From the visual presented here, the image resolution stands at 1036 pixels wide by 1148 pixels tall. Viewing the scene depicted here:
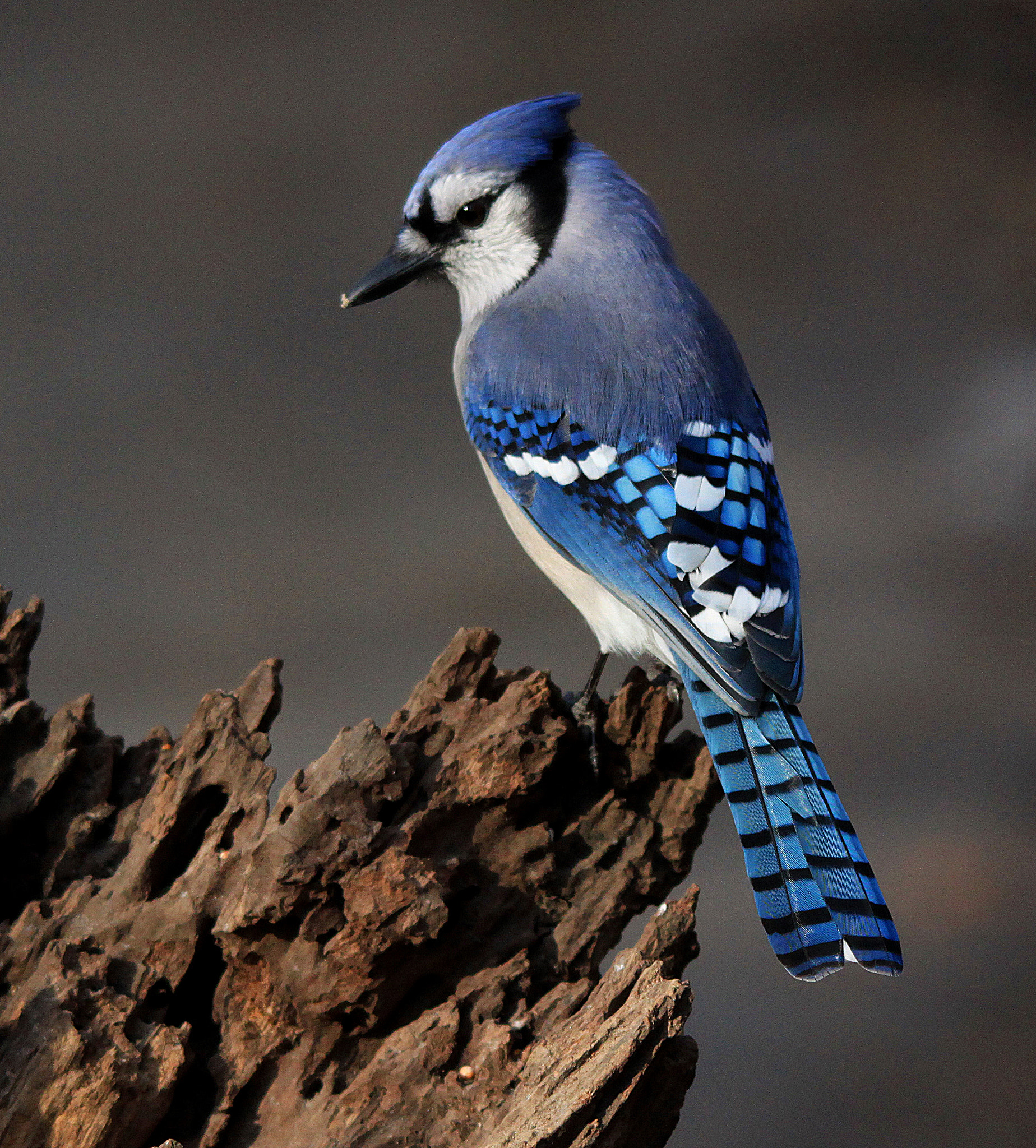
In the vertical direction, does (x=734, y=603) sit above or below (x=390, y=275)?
below

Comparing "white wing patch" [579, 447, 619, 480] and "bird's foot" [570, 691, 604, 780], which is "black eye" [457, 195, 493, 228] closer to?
"white wing patch" [579, 447, 619, 480]

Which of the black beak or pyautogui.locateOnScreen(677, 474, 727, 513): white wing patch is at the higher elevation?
the black beak

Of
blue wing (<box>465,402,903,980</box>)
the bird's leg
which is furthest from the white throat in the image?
the bird's leg

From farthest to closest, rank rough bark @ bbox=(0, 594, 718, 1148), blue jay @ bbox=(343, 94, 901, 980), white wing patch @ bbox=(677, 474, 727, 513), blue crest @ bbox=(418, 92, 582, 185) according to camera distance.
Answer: blue crest @ bbox=(418, 92, 582, 185) < white wing patch @ bbox=(677, 474, 727, 513) < blue jay @ bbox=(343, 94, 901, 980) < rough bark @ bbox=(0, 594, 718, 1148)

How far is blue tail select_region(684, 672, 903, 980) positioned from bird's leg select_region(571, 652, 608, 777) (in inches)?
4.6

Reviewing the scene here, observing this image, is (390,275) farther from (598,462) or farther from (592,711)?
(592,711)

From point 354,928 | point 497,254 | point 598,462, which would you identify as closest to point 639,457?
point 598,462

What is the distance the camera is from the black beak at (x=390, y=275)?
1.29 meters

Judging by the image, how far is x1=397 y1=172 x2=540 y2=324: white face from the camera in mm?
1257

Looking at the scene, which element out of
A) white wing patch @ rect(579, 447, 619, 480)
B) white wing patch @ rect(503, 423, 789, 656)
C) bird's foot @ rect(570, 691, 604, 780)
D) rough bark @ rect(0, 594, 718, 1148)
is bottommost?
rough bark @ rect(0, 594, 718, 1148)

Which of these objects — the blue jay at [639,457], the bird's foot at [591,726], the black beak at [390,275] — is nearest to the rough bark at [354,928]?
the bird's foot at [591,726]

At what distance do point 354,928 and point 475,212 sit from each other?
2.61 feet

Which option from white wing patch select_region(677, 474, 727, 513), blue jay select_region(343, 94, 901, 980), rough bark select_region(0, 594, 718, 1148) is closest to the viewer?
rough bark select_region(0, 594, 718, 1148)

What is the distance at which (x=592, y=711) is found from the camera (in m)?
1.09
